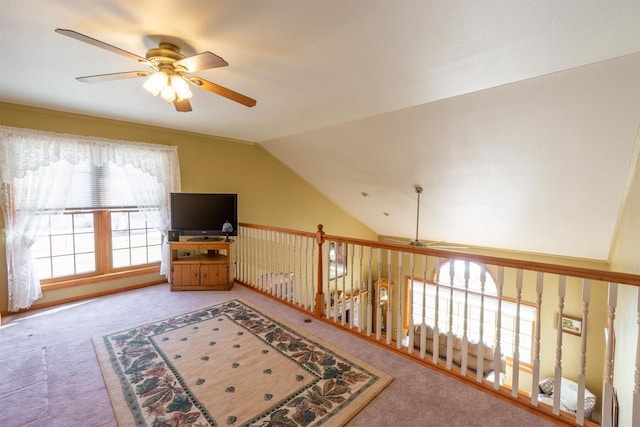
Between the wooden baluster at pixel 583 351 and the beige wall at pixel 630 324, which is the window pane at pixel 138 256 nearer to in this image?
the wooden baluster at pixel 583 351

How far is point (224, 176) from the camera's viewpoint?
200 inches

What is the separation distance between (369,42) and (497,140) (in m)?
2.21

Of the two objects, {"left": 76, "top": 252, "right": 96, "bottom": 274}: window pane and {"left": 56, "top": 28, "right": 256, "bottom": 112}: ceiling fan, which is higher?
{"left": 56, "top": 28, "right": 256, "bottom": 112}: ceiling fan

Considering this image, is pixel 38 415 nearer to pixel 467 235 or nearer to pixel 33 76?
pixel 33 76

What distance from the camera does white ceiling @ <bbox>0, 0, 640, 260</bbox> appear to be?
5.42 ft

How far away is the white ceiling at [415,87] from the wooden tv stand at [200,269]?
1738mm

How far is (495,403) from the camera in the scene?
2.02 m

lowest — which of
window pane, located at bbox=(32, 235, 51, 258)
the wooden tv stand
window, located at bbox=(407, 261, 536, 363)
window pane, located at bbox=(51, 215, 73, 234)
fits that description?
window, located at bbox=(407, 261, 536, 363)

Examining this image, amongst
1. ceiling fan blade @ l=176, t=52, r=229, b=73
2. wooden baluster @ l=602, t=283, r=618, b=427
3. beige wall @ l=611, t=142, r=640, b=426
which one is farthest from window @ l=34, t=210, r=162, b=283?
beige wall @ l=611, t=142, r=640, b=426

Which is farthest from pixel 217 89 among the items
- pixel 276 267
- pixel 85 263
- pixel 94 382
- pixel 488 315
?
pixel 488 315

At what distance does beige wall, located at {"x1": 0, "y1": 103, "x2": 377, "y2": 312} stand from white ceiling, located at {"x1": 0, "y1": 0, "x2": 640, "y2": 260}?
218 millimetres

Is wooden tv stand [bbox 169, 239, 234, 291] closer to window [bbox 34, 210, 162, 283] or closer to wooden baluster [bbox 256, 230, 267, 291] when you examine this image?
wooden baluster [bbox 256, 230, 267, 291]

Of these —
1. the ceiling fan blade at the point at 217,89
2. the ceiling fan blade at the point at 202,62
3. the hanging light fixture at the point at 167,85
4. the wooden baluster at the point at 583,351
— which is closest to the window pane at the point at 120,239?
the hanging light fixture at the point at 167,85

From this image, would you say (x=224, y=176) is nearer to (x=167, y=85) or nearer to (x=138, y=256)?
(x=138, y=256)
